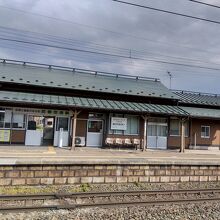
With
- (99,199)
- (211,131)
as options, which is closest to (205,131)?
(211,131)

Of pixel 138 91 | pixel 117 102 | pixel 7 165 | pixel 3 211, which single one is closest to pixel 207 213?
pixel 3 211

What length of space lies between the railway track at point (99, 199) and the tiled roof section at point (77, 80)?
14983 mm

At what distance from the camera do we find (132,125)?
2488 cm

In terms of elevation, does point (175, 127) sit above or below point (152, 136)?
above

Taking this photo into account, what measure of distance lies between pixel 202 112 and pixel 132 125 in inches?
266

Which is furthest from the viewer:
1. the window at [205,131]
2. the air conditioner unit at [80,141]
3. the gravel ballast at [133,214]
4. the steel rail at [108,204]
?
the window at [205,131]

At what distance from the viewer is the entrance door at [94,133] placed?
2394cm

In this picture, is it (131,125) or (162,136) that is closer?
(131,125)

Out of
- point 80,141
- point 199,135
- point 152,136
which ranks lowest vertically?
point 80,141

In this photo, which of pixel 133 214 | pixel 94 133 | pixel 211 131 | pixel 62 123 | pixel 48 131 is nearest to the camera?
pixel 133 214

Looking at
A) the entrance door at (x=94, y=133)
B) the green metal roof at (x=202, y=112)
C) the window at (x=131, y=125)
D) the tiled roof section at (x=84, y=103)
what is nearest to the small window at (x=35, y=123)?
the tiled roof section at (x=84, y=103)

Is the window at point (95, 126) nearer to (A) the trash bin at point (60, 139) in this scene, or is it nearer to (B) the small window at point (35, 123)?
(A) the trash bin at point (60, 139)

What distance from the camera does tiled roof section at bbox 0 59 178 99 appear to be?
24625 millimetres

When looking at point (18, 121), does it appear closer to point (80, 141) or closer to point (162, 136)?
point (80, 141)
